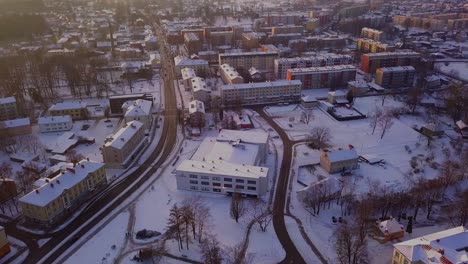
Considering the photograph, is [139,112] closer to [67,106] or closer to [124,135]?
[124,135]

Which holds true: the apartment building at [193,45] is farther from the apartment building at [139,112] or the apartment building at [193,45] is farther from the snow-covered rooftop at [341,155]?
the snow-covered rooftop at [341,155]

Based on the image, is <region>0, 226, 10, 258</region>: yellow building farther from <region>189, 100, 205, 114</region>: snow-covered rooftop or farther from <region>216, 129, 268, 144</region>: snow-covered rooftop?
<region>189, 100, 205, 114</region>: snow-covered rooftop

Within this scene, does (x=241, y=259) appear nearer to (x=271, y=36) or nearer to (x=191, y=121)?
(x=191, y=121)

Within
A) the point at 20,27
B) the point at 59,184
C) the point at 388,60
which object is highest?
the point at 20,27

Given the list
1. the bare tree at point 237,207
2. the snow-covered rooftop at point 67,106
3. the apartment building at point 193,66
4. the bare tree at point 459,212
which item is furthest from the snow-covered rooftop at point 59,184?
the apartment building at point 193,66

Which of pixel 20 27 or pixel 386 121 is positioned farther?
pixel 20 27

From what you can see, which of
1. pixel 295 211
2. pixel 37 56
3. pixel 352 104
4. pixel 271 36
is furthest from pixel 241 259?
pixel 271 36

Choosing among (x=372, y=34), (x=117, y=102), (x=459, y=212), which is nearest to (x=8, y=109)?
(x=117, y=102)
